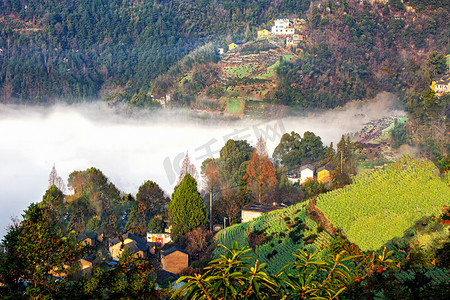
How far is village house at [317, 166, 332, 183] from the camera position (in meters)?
35.1

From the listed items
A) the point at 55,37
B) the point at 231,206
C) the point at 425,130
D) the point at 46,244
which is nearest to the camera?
the point at 46,244

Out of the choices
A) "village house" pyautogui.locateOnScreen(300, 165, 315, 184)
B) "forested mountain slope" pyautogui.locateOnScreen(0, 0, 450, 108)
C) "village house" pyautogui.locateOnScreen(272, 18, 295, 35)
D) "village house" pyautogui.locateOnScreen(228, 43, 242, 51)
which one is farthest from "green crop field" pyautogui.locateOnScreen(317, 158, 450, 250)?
"village house" pyautogui.locateOnScreen(228, 43, 242, 51)

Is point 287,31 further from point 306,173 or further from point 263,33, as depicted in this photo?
point 306,173

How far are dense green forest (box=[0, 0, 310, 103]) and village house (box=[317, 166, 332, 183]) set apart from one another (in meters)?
54.2

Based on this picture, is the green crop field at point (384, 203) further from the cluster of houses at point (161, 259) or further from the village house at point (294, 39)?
the village house at point (294, 39)

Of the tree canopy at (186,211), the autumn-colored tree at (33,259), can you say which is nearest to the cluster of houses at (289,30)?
the tree canopy at (186,211)

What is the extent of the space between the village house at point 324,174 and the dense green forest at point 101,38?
54156 mm

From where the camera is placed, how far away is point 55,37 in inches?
3725

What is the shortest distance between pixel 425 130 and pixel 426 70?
2786 cm

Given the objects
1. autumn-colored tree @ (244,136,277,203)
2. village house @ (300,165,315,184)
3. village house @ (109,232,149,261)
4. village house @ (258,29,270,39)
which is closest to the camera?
village house @ (109,232,149,261)

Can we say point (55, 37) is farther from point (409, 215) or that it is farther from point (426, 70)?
point (409, 215)

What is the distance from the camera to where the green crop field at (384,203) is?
13805 mm

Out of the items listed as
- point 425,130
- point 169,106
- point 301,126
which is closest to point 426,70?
point 301,126

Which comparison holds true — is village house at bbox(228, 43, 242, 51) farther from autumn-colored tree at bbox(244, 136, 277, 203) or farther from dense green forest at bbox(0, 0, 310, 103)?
autumn-colored tree at bbox(244, 136, 277, 203)
